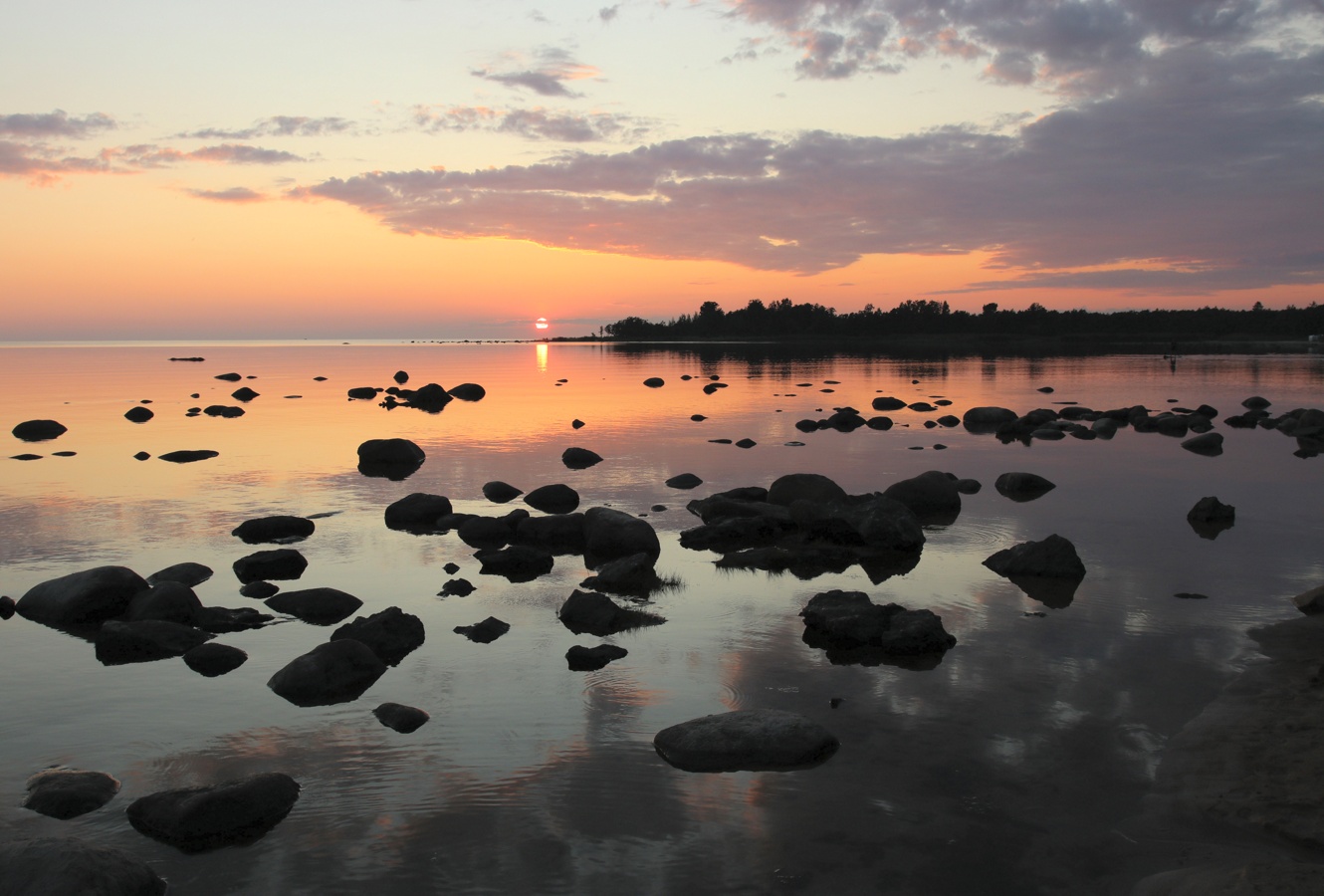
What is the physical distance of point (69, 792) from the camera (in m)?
7.21

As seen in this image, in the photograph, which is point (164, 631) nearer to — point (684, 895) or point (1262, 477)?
point (684, 895)

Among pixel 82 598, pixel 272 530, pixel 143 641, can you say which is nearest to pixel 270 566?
pixel 82 598

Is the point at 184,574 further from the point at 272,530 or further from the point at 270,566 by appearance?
the point at 272,530

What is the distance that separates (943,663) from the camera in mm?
10219

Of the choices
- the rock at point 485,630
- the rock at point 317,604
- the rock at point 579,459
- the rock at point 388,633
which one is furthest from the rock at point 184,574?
the rock at point 579,459

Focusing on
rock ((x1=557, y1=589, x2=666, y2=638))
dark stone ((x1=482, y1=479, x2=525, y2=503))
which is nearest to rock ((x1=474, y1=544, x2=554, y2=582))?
rock ((x1=557, y1=589, x2=666, y2=638))

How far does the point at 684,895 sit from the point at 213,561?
1174 cm

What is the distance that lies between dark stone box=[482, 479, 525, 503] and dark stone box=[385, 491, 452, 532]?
7.96 feet

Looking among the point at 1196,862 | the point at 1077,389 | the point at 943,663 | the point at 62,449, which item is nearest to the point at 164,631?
the point at 943,663

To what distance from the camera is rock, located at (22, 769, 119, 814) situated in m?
7.09

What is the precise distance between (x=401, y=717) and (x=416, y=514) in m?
9.73

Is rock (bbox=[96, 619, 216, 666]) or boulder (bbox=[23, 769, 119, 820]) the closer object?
boulder (bbox=[23, 769, 119, 820])

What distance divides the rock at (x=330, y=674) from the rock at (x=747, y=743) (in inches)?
140

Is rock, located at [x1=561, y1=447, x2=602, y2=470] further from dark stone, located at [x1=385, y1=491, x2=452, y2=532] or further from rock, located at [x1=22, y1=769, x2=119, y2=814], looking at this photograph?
rock, located at [x1=22, y1=769, x2=119, y2=814]
